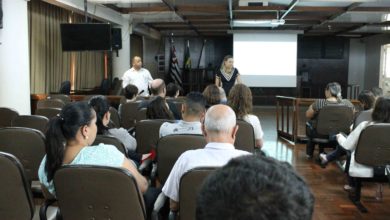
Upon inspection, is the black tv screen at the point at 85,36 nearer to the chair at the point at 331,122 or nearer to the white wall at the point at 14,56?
the white wall at the point at 14,56

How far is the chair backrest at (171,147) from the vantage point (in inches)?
103

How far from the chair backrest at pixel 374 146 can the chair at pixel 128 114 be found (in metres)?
2.72

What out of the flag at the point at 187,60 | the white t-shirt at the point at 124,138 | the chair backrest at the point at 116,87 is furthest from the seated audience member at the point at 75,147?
the flag at the point at 187,60

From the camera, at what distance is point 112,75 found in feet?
36.5

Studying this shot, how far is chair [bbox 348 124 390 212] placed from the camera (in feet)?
10.7

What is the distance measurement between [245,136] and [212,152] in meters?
1.40

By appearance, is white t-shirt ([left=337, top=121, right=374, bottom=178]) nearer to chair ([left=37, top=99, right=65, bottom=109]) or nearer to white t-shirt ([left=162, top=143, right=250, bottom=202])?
white t-shirt ([left=162, top=143, right=250, bottom=202])

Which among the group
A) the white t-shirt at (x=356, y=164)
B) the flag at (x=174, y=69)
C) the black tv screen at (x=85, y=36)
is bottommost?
the white t-shirt at (x=356, y=164)

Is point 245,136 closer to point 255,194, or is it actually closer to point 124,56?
point 255,194

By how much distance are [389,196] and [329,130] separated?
131cm

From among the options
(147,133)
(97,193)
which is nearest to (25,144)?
(147,133)

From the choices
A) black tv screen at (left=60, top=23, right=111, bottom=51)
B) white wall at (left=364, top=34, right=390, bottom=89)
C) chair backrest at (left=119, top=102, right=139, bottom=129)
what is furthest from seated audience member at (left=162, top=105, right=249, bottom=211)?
white wall at (left=364, top=34, right=390, bottom=89)

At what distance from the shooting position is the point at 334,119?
509cm

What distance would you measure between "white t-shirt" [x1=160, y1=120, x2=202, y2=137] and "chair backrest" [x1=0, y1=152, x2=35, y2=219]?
1.25 m
